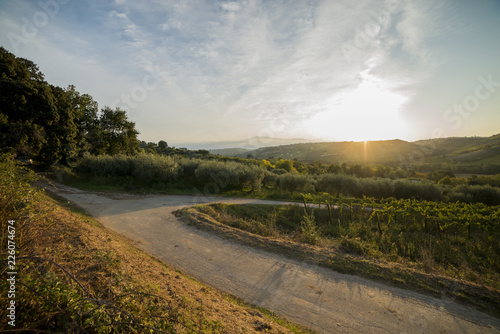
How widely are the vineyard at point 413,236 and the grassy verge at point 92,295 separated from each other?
5.08 metres

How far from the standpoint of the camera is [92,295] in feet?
9.42

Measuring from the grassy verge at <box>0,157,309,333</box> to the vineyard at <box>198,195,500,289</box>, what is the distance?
200 inches

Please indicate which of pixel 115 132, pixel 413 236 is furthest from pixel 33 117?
pixel 413 236

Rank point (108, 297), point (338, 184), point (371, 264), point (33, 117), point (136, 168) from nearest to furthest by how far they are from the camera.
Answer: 1. point (108, 297)
2. point (371, 264)
3. point (33, 117)
4. point (136, 168)
5. point (338, 184)

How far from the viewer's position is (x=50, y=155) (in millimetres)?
21172

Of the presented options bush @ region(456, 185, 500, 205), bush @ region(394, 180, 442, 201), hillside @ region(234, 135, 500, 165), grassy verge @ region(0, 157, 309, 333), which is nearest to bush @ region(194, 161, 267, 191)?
bush @ region(394, 180, 442, 201)

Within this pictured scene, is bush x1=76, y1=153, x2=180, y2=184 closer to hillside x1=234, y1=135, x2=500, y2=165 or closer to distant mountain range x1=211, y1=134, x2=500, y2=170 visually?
hillside x1=234, y1=135, x2=500, y2=165

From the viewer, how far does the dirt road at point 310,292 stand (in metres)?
4.28

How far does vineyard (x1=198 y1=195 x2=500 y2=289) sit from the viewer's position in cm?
732

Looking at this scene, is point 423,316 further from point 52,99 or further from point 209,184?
point 52,99

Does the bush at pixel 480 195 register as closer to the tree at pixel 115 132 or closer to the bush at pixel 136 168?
the bush at pixel 136 168

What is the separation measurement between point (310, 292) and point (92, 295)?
4544 millimetres

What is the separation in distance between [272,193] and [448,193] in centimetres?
1773

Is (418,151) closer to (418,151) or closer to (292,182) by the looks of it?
(418,151)
